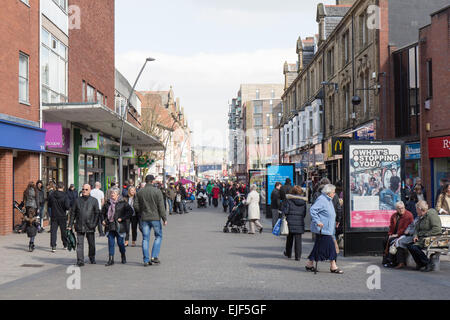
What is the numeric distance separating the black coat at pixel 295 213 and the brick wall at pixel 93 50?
15.2 m

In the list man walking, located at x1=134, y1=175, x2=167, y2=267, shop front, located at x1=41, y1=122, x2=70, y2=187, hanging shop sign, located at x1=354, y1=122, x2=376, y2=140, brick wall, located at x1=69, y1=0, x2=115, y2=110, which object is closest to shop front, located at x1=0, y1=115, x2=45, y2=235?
shop front, located at x1=41, y1=122, x2=70, y2=187

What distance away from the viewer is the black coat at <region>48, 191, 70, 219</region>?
1484 cm

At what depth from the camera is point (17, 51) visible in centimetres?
1912

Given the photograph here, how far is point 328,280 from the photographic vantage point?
31.3 ft

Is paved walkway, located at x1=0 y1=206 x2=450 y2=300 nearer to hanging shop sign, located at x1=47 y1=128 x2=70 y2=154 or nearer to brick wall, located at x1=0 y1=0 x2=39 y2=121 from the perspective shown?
brick wall, located at x1=0 y1=0 x2=39 y2=121

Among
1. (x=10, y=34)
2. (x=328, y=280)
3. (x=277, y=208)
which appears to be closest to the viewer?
(x=328, y=280)

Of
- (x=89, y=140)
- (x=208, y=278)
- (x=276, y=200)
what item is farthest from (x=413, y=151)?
(x=208, y=278)

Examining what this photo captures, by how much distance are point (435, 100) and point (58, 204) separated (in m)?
15.1

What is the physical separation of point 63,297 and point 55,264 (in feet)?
14.1

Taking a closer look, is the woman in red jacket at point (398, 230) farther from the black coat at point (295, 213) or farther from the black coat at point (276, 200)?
the black coat at point (276, 200)

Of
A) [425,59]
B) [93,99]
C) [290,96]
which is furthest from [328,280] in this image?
[290,96]

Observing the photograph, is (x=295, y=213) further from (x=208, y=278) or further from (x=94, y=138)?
(x=94, y=138)

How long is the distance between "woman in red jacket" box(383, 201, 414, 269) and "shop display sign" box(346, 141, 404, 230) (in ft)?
2.96
